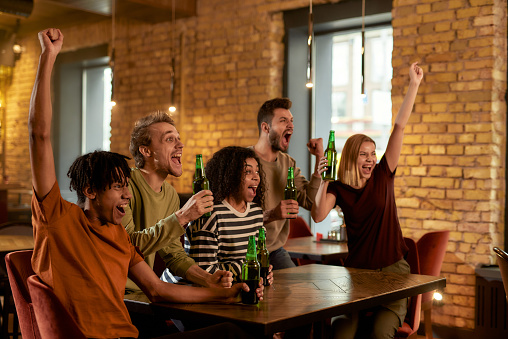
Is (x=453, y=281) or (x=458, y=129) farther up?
(x=458, y=129)

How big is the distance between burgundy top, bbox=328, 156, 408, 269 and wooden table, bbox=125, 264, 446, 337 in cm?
15

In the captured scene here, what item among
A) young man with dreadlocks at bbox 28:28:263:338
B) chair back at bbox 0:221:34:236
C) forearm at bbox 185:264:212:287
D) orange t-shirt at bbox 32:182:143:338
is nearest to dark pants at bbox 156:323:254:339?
young man with dreadlocks at bbox 28:28:263:338

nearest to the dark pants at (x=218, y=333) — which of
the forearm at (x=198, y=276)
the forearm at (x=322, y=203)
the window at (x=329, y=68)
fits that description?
the forearm at (x=198, y=276)

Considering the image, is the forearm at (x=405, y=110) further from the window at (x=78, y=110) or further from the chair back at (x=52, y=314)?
the window at (x=78, y=110)

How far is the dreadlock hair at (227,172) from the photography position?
2.88m

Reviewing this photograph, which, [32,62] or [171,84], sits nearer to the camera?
[171,84]

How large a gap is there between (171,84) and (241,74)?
75 cm

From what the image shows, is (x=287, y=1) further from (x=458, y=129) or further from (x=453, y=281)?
(x=453, y=281)

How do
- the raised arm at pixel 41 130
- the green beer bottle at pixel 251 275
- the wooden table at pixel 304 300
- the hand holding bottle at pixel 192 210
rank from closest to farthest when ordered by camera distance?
the raised arm at pixel 41 130 < the wooden table at pixel 304 300 < the green beer bottle at pixel 251 275 < the hand holding bottle at pixel 192 210

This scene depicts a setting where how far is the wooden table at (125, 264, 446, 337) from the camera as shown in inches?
81.3

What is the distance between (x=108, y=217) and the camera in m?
2.12

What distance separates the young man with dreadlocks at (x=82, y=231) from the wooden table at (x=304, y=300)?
102mm

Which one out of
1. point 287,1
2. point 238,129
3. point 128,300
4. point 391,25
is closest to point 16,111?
point 238,129

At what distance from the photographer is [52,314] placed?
75.8 inches
